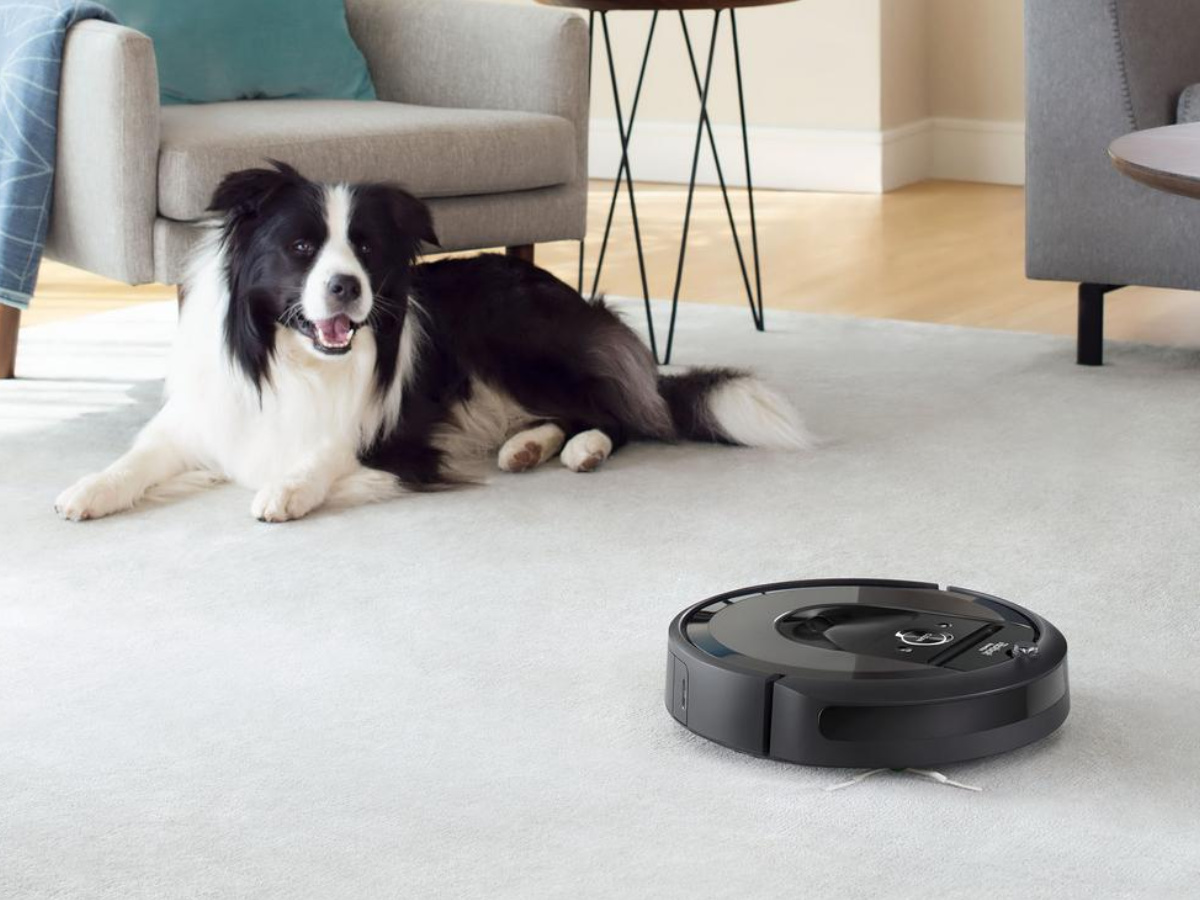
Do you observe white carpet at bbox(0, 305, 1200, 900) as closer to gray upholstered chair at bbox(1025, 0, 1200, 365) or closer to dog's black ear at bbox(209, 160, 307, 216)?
gray upholstered chair at bbox(1025, 0, 1200, 365)

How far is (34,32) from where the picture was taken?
125 inches

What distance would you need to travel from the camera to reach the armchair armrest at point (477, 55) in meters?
3.58

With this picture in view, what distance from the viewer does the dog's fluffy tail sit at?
9.57 feet

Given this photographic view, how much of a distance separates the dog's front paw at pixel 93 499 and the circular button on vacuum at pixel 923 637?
1.33m

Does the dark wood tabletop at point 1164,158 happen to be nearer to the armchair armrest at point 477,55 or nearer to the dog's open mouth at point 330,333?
the dog's open mouth at point 330,333

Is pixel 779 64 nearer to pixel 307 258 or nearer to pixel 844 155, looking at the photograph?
pixel 844 155

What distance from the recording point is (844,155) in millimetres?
5871

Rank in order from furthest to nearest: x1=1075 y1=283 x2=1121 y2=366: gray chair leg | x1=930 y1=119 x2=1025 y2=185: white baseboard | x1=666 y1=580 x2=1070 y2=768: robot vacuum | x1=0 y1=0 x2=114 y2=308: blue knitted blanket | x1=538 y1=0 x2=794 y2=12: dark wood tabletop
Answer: x1=930 y1=119 x2=1025 y2=185: white baseboard
x1=1075 y1=283 x2=1121 y2=366: gray chair leg
x1=538 y1=0 x2=794 y2=12: dark wood tabletop
x1=0 y1=0 x2=114 y2=308: blue knitted blanket
x1=666 y1=580 x2=1070 y2=768: robot vacuum

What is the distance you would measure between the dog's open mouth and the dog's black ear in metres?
0.19

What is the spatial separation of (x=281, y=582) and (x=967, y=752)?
3.28 feet

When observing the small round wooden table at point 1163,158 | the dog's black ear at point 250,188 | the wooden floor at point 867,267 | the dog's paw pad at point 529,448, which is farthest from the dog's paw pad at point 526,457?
the wooden floor at point 867,267

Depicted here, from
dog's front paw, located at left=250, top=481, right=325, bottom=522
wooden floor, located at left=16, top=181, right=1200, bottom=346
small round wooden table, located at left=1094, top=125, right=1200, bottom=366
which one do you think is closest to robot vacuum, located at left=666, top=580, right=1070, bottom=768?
small round wooden table, located at left=1094, top=125, right=1200, bottom=366

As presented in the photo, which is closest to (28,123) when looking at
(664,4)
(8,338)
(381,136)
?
(8,338)

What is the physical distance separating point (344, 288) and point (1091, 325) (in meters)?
1.60
